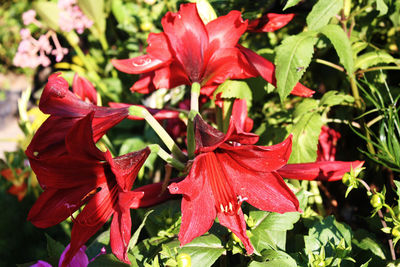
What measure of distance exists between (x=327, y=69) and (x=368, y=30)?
187mm

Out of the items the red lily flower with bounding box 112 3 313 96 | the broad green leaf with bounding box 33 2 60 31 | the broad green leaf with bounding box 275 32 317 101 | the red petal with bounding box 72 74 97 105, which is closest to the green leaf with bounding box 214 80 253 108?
the red lily flower with bounding box 112 3 313 96

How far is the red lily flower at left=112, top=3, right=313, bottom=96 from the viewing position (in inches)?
36.6

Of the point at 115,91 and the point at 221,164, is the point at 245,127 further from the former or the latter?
the point at 115,91

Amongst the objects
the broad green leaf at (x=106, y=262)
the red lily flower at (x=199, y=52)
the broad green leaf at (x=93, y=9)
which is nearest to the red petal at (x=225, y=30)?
the red lily flower at (x=199, y=52)

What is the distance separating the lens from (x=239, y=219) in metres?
0.72

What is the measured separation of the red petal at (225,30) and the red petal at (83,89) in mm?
524

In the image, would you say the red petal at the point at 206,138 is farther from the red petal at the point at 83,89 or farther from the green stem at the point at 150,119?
the red petal at the point at 83,89

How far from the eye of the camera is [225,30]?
951 mm

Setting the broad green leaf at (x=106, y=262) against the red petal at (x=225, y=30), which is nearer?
the broad green leaf at (x=106, y=262)

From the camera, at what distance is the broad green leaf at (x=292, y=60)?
0.88 meters

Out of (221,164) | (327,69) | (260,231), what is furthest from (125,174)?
(327,69)

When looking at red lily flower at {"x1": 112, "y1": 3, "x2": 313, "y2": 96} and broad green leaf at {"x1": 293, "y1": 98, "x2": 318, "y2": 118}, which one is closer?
red lily flower at {"x1": 112, "y1": 3, "x2": 313, "y2": 96}

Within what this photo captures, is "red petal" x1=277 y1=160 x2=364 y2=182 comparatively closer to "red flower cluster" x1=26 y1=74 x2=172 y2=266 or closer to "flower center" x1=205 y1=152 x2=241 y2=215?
"flower center" x1=205 y1=152 x2=241 y2=215

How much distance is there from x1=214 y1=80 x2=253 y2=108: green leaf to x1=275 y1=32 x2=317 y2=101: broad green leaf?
5.6 inches
